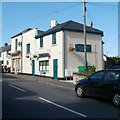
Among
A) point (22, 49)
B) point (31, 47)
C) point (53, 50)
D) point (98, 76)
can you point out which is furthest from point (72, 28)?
point (98, 76)

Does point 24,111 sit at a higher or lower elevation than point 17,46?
lower

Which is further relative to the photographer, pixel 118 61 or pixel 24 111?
pixel 118 61

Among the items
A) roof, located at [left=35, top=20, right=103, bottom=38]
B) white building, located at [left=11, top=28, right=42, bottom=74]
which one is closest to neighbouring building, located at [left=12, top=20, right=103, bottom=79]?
roof, located at [left=35, top=20, right=103, bottom=38]

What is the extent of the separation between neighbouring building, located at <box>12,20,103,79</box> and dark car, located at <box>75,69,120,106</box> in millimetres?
11019

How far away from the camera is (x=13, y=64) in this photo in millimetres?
37125

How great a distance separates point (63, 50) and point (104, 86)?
1332 centimetres

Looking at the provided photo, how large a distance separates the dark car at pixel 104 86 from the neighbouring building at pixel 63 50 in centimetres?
1102

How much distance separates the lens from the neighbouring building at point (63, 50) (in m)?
22.8

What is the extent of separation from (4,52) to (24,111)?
140 ft

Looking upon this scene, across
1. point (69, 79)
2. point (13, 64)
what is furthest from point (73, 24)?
point (13, 64)

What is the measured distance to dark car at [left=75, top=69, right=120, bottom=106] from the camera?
9.09 meters

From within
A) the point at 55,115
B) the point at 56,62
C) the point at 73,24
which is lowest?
the point at 55,115

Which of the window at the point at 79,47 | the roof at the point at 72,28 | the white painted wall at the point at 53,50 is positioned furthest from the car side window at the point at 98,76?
the window at the point at 79,47

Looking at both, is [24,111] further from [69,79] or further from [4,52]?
[4,52]
